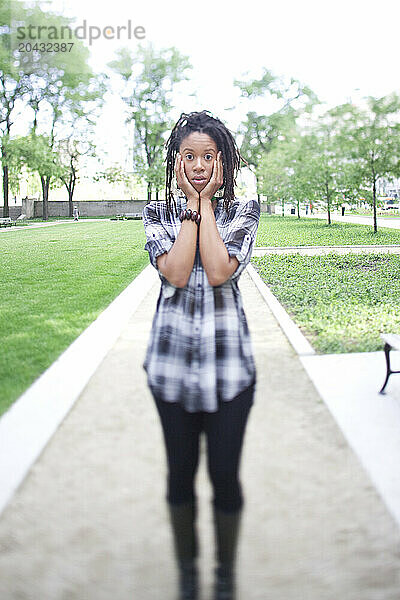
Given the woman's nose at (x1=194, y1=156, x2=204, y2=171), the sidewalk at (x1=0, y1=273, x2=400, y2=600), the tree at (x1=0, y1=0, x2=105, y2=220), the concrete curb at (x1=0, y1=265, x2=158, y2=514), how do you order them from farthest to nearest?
the tree at (x1=0, y1=0, x2=105, y2=220)
the concrete curb at (x1=0, y1=265, x2=158, y2=514)
the sidewalk at (x1=0, y1=273, x2=400, y2=600)
the woman's nose at (x1=194, y1=156, x2=204, y2=171)

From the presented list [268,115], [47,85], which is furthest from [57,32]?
[268,115]

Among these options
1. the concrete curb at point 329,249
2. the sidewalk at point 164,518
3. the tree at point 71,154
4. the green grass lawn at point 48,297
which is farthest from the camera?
the tree at point 71,154

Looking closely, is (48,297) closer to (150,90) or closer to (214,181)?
(214,181)

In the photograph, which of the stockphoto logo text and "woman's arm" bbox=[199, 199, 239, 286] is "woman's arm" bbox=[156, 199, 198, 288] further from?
the stockphoto logo text

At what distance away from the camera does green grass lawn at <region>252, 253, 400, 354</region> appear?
7100mm

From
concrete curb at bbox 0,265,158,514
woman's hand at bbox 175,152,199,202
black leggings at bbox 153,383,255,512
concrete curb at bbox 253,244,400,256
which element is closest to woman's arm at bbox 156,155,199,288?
woman's hand at bbox 175,152,199,202

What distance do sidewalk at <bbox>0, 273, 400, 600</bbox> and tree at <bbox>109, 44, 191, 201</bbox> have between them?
179ft

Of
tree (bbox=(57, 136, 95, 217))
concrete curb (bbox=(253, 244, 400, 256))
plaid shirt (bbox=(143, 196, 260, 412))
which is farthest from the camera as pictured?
tree (bbox=(57, 136, 95, 217))

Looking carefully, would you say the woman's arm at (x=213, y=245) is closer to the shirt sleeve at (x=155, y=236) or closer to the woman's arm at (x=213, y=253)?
the woman's arm at (x=213, y=253)

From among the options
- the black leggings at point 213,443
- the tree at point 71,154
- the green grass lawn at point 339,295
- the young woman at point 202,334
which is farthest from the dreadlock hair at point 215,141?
the tree at point 71,154

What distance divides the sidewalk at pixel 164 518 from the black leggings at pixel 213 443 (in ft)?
1.54

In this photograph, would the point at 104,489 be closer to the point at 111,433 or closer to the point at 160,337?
the point at 111,433

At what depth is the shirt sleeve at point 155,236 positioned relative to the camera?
2441mm

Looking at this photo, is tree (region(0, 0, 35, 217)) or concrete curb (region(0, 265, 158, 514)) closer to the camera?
concrete curb (region(0, 265, 158, 514))
